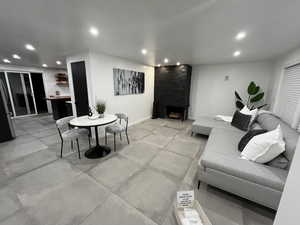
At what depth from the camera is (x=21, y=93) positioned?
5.95 meters

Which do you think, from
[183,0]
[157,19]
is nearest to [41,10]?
[157,19]

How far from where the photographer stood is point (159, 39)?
2355 mm

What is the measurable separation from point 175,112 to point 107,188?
179 inches

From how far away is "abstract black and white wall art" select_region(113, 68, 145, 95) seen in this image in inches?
153

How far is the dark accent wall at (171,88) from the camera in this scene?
16.6ft

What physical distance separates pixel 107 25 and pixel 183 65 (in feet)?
12.2

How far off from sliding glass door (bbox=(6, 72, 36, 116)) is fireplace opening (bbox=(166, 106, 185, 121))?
6684mm

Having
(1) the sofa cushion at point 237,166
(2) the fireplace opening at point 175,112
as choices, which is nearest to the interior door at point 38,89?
(2) the fireplace opening at point 175,112

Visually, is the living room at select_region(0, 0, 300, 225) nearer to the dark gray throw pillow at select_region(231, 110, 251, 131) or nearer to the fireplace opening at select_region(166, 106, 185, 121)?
the dark gray throw pillow at select_region(231, 110, 251, 131)

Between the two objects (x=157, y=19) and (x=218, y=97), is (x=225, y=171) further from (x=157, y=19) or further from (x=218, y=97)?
(x=218, y=97)

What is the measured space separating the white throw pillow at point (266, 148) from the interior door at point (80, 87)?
3762 millimetres

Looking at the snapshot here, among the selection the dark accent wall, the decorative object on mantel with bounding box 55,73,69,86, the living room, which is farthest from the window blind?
the decorative object on mantel with bounding box 55,73,69,86

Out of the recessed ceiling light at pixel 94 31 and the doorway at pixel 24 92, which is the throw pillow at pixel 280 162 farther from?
the doorway at pixel 24 92

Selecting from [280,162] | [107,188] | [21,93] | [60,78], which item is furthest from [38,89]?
[280,162]
